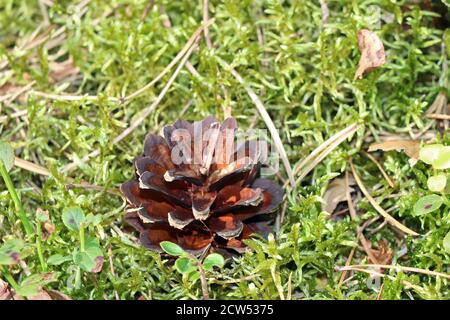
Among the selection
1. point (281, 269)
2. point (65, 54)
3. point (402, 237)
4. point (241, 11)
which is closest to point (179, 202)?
point (281, 269)

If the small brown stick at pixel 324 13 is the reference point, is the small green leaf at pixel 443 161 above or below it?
below

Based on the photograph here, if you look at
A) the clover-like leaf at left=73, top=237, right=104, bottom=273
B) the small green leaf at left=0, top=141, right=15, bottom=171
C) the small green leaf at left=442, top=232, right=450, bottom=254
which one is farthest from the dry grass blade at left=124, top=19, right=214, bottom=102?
the small green leaf at left=442, top=232, right=450, bottom=254

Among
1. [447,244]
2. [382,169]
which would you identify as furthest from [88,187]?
[447,244]

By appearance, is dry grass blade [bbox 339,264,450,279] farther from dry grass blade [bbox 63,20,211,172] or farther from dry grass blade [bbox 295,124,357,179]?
dry grass blade [bbox 63,20,211,172]

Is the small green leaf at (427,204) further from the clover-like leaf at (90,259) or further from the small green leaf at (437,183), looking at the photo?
the clover-like leaf at (90,259)

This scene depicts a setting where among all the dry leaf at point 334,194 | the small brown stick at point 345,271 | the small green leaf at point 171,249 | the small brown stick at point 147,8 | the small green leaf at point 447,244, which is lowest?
the small brown stick at point 345,271

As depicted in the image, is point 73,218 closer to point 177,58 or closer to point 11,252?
point 11,252

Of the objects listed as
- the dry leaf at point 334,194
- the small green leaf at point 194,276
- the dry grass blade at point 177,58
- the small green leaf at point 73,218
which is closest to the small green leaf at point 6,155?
the small green leaf at point 73,218
